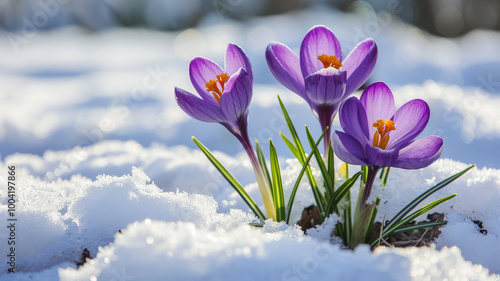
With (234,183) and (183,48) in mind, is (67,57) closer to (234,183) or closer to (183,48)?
(183,48)

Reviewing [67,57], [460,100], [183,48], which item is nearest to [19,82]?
[67,57]

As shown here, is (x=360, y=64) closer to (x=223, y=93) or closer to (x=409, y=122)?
(x=409, y=122)

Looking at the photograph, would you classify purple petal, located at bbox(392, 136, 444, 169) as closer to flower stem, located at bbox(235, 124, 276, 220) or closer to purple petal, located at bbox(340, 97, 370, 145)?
purple petal, located at bbox(340, 97, 370, 145)

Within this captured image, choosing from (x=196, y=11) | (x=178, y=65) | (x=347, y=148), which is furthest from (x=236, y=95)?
(x=196, y=11)

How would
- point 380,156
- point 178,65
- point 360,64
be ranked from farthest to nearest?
point 178,65 < point 360,64 < point 380,156

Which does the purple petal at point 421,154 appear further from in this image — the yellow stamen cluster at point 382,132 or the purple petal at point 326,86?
the purple petal at point 326,86

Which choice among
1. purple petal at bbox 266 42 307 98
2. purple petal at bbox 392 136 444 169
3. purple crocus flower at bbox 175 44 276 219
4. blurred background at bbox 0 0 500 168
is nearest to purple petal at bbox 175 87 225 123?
purple crocus flower at bbox 175 44 276 219
